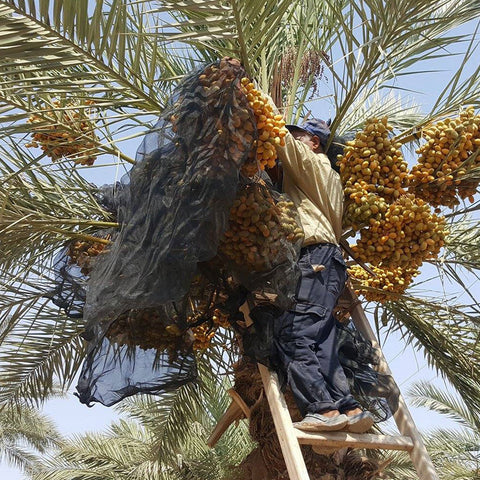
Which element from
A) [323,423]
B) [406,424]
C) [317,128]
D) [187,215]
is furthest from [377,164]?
[323,423]

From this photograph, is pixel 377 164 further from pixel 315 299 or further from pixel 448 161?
pixel 315 299

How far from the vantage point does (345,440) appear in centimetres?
321

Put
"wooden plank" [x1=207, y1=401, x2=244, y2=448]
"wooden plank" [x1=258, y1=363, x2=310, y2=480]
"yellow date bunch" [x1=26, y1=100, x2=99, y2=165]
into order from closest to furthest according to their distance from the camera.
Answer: "wooden plank" [x1=258, y1=363, x2=310, y2=480] → "yellow date bunch" [x1=26, y1=100, x2=99, y2=165] → "wooden plank" [x1=207, y1=401, x2=244, y2=448]

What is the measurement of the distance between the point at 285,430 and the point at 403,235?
1.15 m

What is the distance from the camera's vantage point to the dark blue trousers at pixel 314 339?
3320 mm

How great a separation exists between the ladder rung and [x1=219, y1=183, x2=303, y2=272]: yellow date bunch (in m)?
0.72

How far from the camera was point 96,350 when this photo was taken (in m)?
3.89

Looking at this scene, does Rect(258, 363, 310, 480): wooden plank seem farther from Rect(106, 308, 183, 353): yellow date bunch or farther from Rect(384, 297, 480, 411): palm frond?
Rect(384, 297, 480, 411): palm frond

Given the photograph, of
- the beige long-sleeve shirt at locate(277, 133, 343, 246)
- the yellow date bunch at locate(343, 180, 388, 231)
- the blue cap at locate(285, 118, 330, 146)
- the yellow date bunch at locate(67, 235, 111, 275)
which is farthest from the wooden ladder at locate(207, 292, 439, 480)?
the blue cap at locate(285, 118, 330, 146)

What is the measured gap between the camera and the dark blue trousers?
332cm

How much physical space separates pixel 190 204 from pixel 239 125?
0.37 meters

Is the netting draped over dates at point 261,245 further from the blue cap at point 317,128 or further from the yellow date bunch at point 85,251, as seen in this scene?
the yellow date bunch at point 85,251

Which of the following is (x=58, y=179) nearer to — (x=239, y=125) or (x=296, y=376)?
(x=239, y=125)

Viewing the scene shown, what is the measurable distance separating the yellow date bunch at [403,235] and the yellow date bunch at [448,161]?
4.9 inches
